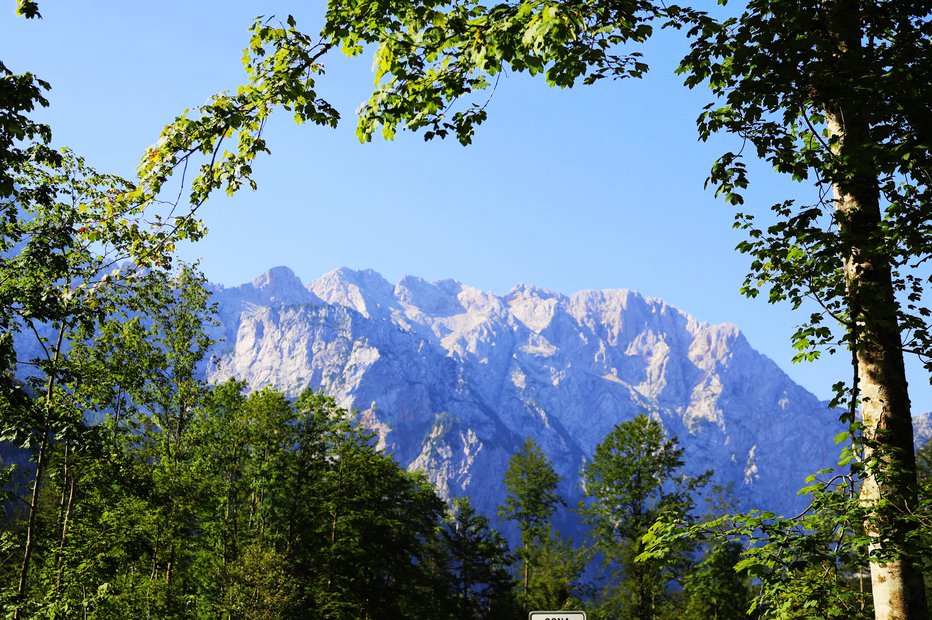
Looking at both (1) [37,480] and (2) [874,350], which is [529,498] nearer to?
(1) [37,480]

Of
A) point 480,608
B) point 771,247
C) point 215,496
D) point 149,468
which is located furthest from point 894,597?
point 480,608

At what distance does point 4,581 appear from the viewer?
31531 millimetres

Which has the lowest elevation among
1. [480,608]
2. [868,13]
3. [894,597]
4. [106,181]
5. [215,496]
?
[480,608]

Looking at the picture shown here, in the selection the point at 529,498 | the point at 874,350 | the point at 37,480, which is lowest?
the point at 37,480

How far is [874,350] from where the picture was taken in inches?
264

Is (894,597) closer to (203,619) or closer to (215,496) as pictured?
(203,619)

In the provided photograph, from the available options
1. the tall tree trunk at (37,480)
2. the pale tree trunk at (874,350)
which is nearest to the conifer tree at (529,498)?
the tall tree trunk at (37,480)

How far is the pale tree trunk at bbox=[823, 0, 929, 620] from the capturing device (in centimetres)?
595

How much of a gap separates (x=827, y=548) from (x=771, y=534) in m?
0.52

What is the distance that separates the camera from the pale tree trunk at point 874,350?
234 inches

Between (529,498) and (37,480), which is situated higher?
(529,498)

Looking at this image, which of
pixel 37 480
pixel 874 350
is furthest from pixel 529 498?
pixel 874 350

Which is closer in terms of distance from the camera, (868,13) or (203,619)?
(868,13)

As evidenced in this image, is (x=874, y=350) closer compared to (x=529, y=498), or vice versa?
(x=874, y=350)
